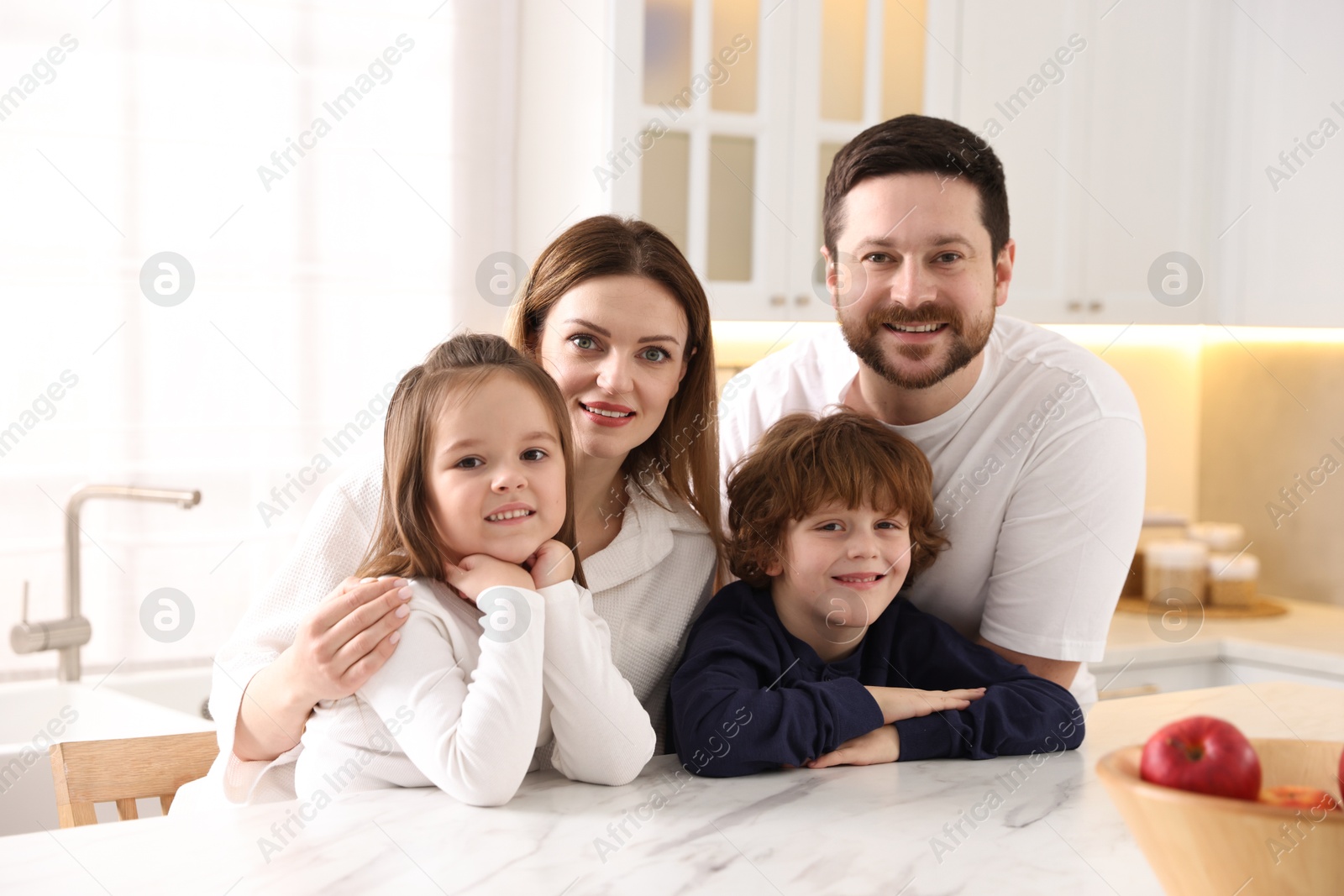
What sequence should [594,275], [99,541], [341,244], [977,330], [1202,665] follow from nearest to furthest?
1. [594,275]
2. [977,330]
3. [99,541]
4. [341,244]
5. [1202,665]

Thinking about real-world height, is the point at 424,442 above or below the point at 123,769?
above

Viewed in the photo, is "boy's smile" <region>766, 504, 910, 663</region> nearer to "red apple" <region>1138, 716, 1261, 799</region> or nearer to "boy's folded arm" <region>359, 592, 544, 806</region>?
"boy's folded arm" <region>359, 592, 544, 806</region>

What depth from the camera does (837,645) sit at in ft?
4.27

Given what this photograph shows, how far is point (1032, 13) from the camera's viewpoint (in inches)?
104

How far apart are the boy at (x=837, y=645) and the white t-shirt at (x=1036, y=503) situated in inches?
3.8

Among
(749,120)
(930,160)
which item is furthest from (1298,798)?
(749,120)

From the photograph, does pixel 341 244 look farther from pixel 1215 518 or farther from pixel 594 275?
pixel 1215 518

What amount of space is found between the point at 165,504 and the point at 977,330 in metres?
1.59

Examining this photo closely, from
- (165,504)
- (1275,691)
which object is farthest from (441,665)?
(165,504)

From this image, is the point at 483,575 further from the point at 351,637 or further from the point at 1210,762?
the point at 1210,762

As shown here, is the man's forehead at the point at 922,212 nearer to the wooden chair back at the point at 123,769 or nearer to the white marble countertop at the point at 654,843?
the white marble countertop at the point at 654,843

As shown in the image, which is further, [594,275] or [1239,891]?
[594,275]

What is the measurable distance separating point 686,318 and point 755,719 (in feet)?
1.69

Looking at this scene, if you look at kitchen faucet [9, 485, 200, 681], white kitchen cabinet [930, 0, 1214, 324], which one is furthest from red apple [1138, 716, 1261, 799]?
white kitchen cabinet [930, 0, 1214, 324]
